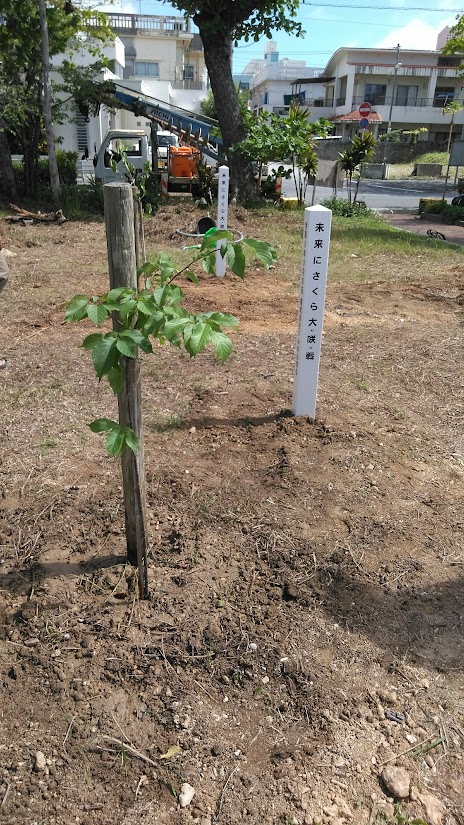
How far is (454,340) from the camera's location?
21.0ft

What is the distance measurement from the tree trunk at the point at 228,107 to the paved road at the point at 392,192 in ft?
13.7

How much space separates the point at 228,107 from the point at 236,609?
1594 cm

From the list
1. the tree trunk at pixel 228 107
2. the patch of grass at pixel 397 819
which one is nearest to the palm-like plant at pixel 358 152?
the tree trunk at pixel 228 107

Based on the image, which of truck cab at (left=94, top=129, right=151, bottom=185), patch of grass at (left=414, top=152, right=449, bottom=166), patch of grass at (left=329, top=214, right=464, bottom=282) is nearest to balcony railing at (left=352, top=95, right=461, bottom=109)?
patch of grass at (left=414, top=152, right=449, bottom=166)

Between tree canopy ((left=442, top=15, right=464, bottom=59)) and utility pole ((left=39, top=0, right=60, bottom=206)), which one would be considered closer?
utility pole ((left=39, top=0, right=60, bottom=206))

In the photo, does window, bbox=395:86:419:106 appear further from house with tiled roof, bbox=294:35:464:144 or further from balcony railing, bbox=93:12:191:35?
balcony railing, bbox=93:12:191:35

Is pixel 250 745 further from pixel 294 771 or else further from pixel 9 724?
pixel 9 724

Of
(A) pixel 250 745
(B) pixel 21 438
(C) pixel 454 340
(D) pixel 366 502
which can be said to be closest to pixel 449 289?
(C) pixel 454 340

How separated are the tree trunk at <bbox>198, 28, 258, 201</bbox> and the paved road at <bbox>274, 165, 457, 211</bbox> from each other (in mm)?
4190

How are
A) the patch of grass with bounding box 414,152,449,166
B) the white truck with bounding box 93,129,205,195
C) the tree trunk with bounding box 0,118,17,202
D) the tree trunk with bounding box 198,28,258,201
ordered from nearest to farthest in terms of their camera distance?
the white truck with bounding box 93,129,205,195
the tree trunk with bounding box 0,118,17,202
the tree trunk with bounding box 198,28,258,201
the patch of grass with bounding box 414,152,449,166

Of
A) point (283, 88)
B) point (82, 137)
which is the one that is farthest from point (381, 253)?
point (283, 88)

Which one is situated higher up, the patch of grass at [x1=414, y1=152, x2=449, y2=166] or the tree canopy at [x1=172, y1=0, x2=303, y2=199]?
the tree canopy at [x1=172, y1=0, x2=303, y2=199]

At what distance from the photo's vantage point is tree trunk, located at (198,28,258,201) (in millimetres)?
15812

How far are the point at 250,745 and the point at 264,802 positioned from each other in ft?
0.65
